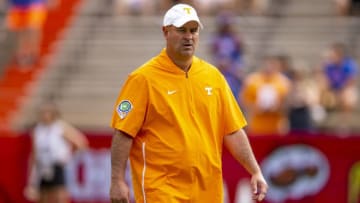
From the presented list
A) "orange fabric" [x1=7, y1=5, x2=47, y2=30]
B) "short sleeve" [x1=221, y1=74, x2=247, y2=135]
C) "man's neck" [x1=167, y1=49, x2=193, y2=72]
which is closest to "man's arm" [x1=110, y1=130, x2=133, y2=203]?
"man's neck" [x1=167, y1=49, x2=193, y2=72]

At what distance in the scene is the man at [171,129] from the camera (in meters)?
9.11

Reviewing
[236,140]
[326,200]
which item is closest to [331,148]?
[326,200]

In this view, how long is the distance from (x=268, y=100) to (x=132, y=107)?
31.5 ft

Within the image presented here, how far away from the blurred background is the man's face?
27.1ft

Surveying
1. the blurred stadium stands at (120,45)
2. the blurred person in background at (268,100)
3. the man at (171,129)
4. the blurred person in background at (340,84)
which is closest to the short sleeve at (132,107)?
the man at (171,129)

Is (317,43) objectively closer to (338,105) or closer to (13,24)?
(338,105)

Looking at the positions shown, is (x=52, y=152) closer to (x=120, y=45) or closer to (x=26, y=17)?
(x=26, y=17)

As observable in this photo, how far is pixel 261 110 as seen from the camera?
18.6m

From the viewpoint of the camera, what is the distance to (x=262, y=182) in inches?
365

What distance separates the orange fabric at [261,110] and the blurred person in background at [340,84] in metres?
0.86

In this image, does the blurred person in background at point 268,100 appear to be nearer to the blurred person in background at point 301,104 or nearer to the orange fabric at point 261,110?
the orange fabric at point 261,110

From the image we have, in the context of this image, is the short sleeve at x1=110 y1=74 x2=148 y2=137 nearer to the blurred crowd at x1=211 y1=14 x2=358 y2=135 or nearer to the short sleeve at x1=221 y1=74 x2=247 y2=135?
the short sleeve at x1=221 y1=74 x2=247 y2=135

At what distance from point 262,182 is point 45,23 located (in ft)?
49.6

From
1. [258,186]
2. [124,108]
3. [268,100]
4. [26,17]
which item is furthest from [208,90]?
[26,17]
